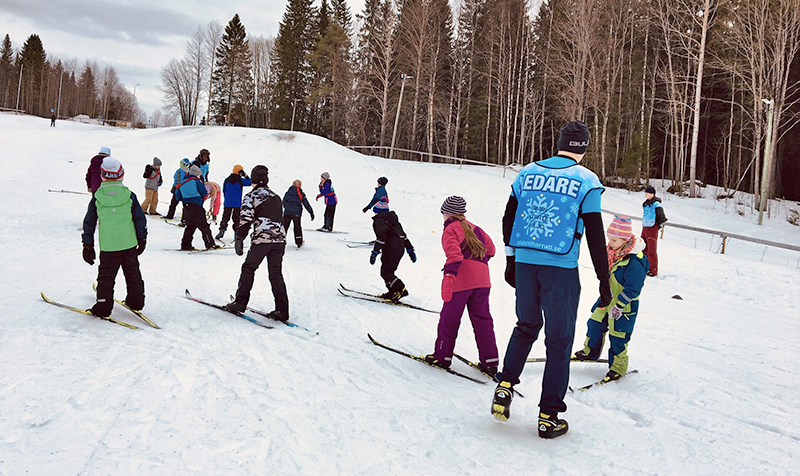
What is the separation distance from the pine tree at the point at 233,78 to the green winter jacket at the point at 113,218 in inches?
1857

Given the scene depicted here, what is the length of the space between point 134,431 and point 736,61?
30.1 metres

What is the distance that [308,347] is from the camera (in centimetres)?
480

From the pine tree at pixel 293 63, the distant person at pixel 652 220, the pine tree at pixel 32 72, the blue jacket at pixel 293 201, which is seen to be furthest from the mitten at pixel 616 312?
the pine tree at pixel 32 72

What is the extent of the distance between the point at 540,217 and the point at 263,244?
346cm

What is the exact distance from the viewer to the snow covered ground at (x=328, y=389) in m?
2.82

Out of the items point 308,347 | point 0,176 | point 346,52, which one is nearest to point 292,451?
point 308,347

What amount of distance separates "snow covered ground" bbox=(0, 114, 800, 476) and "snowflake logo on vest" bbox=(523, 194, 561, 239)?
140 centimetres

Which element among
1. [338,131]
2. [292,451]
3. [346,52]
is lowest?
[292,451]

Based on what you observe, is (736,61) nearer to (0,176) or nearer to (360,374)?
(360,374)

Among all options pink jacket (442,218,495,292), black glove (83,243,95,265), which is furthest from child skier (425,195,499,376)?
black glove (83,243,95,265)

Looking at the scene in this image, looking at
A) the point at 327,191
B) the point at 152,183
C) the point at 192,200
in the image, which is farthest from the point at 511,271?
the point at 152,183

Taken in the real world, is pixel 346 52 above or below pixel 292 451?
above

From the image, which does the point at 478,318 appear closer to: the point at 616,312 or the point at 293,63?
the point at 616,312

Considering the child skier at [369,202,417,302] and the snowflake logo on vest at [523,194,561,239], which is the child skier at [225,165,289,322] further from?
the snowflake logo on vest at [523,194,561,239]
